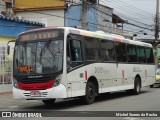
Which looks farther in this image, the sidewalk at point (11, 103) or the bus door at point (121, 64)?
the bus door at point (121, 64)

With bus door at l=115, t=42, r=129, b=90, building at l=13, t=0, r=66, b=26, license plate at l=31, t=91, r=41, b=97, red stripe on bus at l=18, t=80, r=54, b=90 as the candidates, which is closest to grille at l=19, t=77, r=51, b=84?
red stripe on bus at l=18, t=80, r=54, b=90

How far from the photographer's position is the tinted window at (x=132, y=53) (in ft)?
64.8

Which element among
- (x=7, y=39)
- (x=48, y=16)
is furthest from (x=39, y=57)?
(x=48, y=16)

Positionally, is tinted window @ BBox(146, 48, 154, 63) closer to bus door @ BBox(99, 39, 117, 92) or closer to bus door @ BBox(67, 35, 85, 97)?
bus door @ BBox(99, 39, 117, 92)

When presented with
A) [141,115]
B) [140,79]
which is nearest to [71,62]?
[141,115]

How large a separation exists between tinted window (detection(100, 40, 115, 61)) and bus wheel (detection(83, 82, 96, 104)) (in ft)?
5.58

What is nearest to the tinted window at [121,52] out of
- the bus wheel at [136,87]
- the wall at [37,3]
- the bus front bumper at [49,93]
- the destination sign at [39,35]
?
the bus wheel at [136,87]

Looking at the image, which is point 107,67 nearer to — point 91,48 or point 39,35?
point 91,48

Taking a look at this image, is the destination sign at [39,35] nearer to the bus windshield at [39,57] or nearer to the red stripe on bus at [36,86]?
the bus windshield at [39,57]

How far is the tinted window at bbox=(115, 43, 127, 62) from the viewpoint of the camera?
1831 cm

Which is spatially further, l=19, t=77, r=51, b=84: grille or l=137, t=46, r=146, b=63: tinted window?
l=137, t=46, r=146, b=63: tinted window

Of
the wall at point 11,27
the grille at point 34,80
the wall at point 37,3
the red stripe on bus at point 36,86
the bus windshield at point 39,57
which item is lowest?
A: the red stripe on bus at point 36,86

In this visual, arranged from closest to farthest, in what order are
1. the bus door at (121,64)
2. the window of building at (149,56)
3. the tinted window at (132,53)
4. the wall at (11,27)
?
the bus door at (121,64)
the tinted window at (132,53)
the window of building at (149,56)
the wall at (11,27)

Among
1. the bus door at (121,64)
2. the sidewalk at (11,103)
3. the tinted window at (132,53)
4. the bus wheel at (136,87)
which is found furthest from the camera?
the bus wheel at (136,87)
